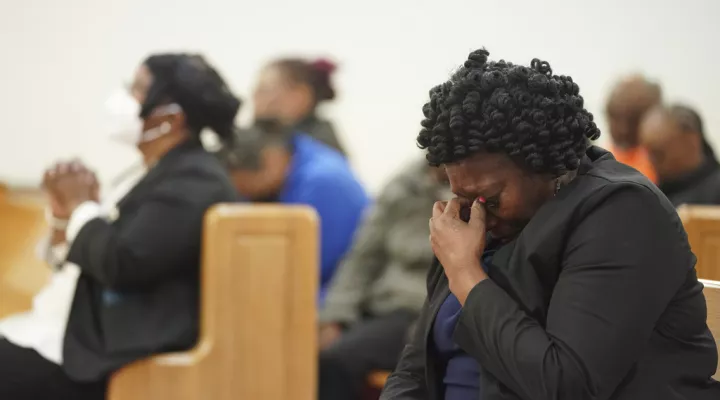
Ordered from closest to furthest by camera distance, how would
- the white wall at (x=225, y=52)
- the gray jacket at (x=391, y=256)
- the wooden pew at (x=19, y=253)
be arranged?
the gray jacket at (x=391, y=256) < the wooden pew at (x=19, y=253) < the white wall at (x=225, y=52)

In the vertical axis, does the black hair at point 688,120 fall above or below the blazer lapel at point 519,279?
below

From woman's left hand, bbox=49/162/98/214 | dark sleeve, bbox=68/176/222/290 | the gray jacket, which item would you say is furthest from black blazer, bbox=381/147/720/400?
the gray jacket

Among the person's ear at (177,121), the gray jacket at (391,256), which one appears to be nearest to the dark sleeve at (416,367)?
the person's ear at (177,121)

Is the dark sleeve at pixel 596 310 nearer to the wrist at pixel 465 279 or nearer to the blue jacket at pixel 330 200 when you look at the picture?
the wrist at pixel 465 279

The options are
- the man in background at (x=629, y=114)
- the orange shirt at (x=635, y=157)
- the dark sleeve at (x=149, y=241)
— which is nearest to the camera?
the dark sleeve at (x=149, y=241)

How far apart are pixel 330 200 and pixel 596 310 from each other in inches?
103

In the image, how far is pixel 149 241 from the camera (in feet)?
8.16

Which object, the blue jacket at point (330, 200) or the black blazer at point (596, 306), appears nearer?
the black blazer at point (596, 306)

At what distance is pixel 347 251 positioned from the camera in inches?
148

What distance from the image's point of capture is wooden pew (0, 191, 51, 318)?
3529 millimetres

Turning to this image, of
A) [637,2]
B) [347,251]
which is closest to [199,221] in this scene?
[347,251]

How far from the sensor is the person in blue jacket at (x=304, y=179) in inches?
148

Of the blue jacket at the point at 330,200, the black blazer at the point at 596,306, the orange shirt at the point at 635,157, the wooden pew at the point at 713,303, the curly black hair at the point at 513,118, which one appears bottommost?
the blue jacket at the point at 330,200

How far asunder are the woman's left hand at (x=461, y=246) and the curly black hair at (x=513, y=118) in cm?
Result: 8
